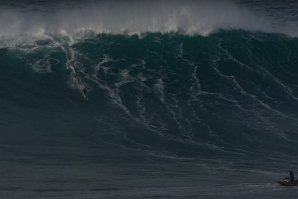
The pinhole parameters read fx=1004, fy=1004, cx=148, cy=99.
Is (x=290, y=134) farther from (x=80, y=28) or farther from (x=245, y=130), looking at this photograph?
(x=80, y=28)

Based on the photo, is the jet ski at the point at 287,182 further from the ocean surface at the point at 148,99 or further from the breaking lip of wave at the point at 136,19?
the breaking lip of wave at the point at 136,19

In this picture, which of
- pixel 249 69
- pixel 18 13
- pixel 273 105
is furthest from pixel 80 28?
pixel 273 105

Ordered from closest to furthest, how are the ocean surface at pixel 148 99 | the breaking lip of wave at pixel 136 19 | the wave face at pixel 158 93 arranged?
the ocean surface at pixel 148 99 < the wave face at pixel 158 93 < the breaking lip of wave at pixel 136 19

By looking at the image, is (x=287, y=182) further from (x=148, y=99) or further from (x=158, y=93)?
(x=158, y=93)

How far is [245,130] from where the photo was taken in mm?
44312

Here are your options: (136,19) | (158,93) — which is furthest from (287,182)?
(136,19)

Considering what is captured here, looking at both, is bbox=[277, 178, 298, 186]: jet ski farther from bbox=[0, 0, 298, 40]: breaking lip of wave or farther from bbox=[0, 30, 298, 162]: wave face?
bbox=[0, 0, 298, 40]: breaking lip of wave

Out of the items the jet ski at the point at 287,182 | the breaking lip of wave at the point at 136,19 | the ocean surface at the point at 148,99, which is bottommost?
the jet ski at the point at 287,182

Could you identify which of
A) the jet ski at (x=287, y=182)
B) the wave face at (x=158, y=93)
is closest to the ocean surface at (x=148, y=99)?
the wave face at (x=158, y=93)

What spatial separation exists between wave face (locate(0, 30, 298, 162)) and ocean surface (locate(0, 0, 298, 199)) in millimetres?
57

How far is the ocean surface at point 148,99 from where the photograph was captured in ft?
121

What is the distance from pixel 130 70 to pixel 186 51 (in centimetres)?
486

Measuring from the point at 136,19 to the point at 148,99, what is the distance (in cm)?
1431

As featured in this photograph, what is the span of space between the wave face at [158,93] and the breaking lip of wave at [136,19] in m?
1.10
